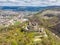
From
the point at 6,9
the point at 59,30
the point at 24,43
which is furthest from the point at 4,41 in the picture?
the point at 6,9

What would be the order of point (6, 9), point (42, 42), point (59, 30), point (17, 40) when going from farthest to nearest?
point (6, 9) < point (59, 30) < point (42, 42) < point (17, 40)

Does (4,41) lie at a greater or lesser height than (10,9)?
greater

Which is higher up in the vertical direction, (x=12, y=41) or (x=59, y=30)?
(x=12, y=41)

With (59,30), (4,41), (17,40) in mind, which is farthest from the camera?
(59,30)

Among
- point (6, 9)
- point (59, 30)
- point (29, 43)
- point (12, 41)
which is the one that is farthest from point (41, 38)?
point (6, 9)

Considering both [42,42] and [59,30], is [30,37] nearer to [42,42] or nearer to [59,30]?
[42,42]

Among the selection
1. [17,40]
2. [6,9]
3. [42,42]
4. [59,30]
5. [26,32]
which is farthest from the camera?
[6,9]

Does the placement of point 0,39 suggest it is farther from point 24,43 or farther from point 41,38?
point 41,38

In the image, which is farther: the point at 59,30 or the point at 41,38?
the point at 59,30

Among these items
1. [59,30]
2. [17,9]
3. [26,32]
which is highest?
[26,32]
